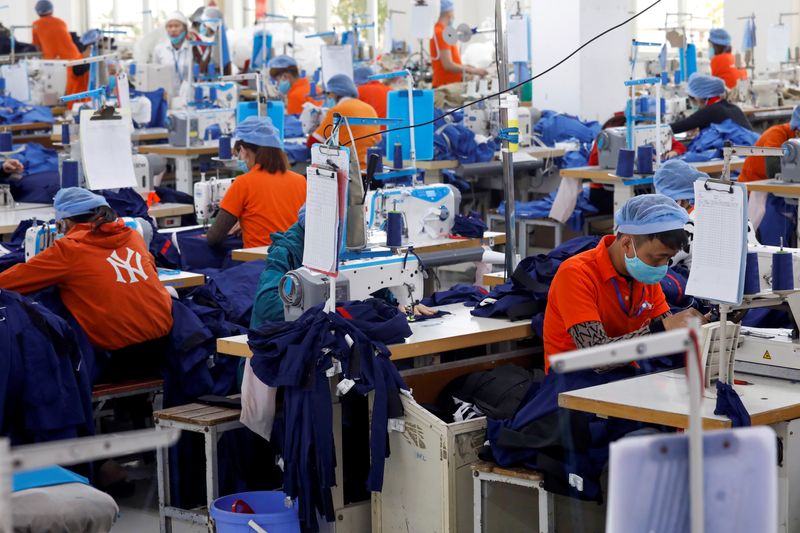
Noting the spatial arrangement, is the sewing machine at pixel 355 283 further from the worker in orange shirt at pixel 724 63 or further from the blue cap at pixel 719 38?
the worker in orange shirt at pixel 724 63

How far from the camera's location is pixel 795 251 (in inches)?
147

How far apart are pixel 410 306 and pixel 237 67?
11.5 meters

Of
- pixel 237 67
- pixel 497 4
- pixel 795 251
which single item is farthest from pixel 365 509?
pixel 237 67

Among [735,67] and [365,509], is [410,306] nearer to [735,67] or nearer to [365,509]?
[365,509]

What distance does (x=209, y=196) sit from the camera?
621 cm

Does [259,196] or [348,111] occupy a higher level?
[348,111]

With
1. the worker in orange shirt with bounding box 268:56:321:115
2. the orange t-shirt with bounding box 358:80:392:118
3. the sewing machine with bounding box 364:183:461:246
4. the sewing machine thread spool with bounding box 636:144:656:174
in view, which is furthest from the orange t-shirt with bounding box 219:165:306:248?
the worker in orange shirt with bounding box 268:56:321:115

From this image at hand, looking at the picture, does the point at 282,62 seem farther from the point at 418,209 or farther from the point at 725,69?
the point at 418,209

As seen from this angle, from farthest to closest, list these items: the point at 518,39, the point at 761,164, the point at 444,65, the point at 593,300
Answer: the point at 444,65 → the point at 518,39 → the point at 761,164 → the point at 593,300

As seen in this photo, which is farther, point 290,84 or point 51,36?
point 51,36

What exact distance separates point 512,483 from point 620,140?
4.57 metres

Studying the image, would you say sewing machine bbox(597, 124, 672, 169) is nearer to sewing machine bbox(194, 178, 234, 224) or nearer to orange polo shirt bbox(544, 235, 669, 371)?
sewing machine bbox(194, 178, 234, 224)

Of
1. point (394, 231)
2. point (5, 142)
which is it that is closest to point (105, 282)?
point (394, 231)

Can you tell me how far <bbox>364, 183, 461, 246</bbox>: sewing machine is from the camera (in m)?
5.22
